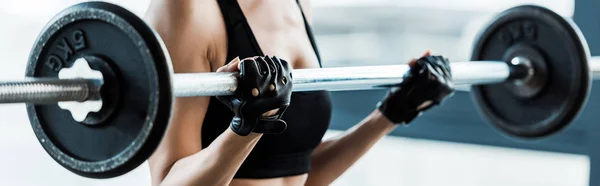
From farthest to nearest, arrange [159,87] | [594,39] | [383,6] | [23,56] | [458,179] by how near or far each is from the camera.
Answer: [383,6], [458,179], [23,56], [594,39], [159,87]

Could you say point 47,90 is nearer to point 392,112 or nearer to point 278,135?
point 278,135

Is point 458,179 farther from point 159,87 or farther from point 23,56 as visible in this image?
point 159,87

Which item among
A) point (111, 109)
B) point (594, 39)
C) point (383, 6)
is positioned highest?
point (383, 6)

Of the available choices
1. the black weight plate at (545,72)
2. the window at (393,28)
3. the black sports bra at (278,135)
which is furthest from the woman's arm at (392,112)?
the window at (393,28)

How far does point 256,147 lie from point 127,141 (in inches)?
16.7

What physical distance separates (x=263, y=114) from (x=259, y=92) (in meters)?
0.05

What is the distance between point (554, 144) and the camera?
222cm

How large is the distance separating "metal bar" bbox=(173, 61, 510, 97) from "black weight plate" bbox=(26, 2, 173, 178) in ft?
0.17

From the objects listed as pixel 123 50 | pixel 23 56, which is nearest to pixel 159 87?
pixel 123 50

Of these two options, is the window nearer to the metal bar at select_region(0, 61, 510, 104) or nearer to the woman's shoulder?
the metal bar at select_region(0, 61, 510, 104)

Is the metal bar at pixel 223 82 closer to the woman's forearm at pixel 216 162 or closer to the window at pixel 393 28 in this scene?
the woman's forearm at pixel 216 162

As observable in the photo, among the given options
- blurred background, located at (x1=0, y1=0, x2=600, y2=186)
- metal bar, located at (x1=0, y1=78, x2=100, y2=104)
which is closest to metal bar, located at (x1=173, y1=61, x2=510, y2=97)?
metal bar, located at (x1=0, y1=78, x2=100, y2=104)

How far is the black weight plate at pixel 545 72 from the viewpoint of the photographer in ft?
5.58

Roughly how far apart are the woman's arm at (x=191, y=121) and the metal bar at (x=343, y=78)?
0.38 ft
